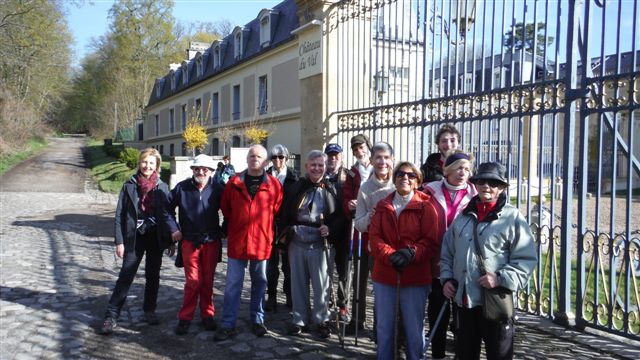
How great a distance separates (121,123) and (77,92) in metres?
12.9

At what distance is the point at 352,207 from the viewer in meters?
5.05

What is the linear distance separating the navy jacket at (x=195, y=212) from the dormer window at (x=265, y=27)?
67.6 ft

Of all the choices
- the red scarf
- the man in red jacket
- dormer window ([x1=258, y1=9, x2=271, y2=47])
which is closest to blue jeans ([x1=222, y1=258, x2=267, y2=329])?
the man in red jacket

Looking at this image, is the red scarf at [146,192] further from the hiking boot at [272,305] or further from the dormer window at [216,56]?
the dormer window at [216,56]

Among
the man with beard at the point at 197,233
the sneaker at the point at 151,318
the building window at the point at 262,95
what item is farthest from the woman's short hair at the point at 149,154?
the building window at the point at 262,95

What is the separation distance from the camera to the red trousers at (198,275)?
17.0 feet

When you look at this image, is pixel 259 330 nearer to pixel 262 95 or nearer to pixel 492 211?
pixel 492 211

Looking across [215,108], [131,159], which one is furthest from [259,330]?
[215,108]

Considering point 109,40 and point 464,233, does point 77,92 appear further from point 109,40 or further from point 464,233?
point 464,233

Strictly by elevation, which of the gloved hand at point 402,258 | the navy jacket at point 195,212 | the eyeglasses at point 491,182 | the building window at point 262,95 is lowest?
the gloved hand at point 402,258

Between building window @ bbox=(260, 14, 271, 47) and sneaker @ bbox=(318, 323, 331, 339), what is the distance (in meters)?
21.4

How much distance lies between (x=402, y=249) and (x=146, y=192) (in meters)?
2.85

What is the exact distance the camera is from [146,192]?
534 centimetres

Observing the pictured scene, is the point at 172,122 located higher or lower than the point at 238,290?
higher
